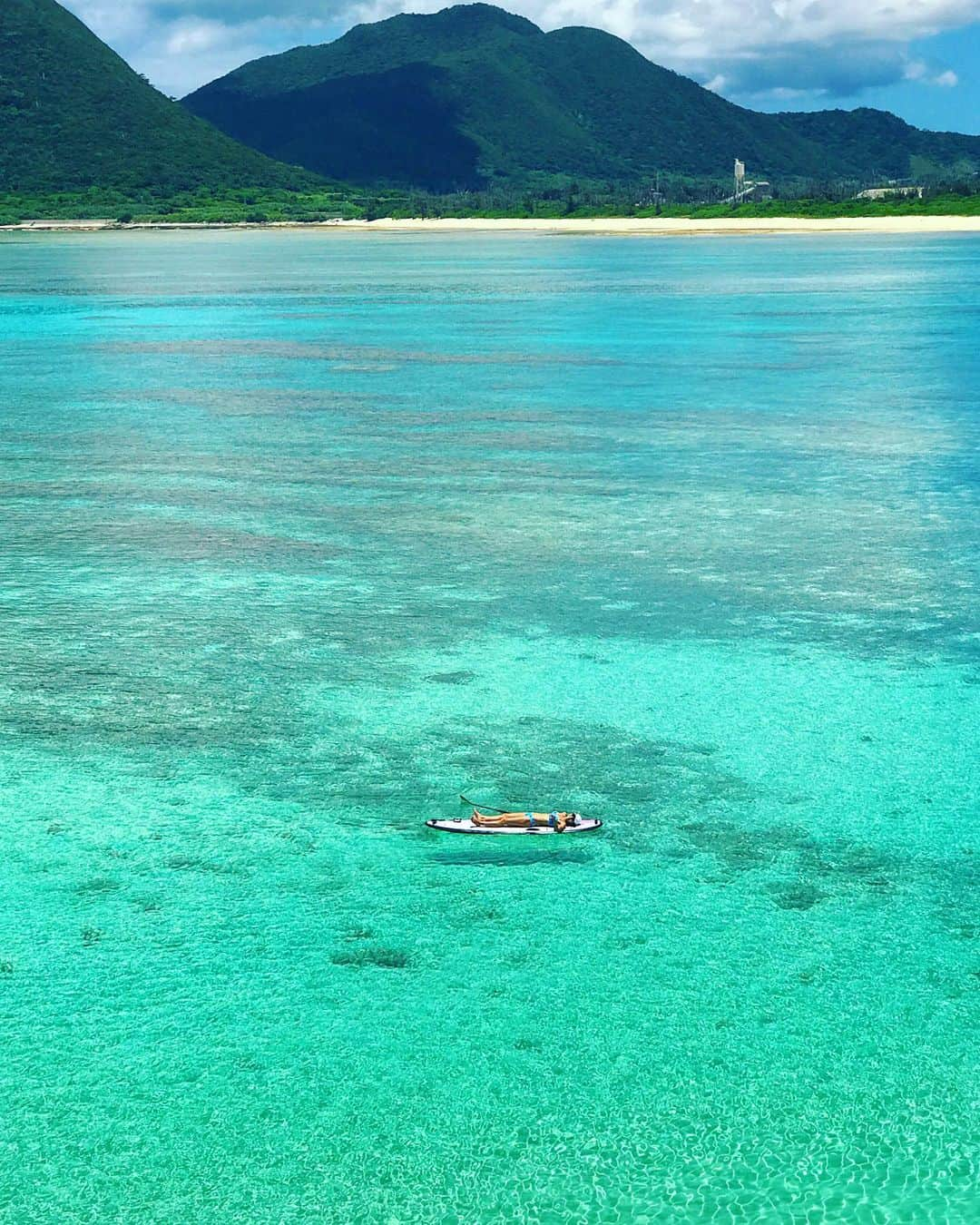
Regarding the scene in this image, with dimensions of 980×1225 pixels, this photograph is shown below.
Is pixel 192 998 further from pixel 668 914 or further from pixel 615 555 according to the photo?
pixel 615 555

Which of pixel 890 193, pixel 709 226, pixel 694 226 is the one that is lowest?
pixel 709 226

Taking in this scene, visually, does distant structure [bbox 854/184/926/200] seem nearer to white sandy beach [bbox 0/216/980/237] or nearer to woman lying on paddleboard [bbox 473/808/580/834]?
white sandy beach [bbox 0/216/980/237]

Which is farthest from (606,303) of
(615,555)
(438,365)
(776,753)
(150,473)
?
(776,753)

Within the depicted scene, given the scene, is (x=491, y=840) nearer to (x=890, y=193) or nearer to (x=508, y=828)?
(x=508, y=828)

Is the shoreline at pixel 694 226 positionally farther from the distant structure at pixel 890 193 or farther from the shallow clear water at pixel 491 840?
the shallow clear water at pixel 491 840

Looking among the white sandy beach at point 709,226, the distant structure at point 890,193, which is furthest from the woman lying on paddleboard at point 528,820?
the distant structure at point 890,193

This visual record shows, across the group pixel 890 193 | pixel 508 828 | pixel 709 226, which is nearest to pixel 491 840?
pixel 508 828

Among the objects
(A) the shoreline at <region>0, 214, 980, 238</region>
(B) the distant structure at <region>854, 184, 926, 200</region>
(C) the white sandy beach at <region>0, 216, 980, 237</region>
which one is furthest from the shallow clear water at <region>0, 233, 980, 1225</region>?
(B) the distant structure at <region>854, 184, 926, 200</region>
